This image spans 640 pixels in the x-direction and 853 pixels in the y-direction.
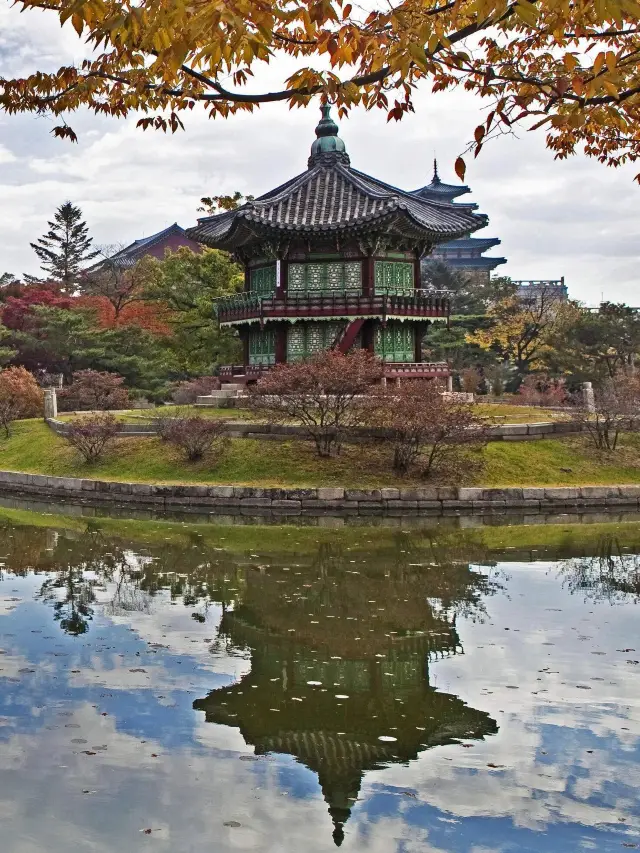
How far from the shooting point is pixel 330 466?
933 inches

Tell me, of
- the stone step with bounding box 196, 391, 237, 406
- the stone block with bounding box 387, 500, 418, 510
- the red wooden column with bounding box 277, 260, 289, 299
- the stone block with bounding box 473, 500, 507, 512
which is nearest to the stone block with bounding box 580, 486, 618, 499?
the stone block with bounding box 473, 500, 507, 512

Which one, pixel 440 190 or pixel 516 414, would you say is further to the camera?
pixel 440 190

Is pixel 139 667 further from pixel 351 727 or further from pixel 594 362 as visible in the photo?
pixel 594 362

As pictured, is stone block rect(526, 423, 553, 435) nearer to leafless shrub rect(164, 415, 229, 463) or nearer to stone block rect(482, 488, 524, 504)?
stone block rect(482, 488, 524, 504)

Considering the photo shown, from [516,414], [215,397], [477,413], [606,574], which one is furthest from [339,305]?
[606,574]

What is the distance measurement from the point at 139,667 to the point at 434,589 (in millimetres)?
5440

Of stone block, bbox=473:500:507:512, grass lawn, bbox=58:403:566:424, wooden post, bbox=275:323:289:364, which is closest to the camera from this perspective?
stone block, bbox=473:500:507:512

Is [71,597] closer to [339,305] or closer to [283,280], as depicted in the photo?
[339,305]

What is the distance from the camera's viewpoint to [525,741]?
7.34m

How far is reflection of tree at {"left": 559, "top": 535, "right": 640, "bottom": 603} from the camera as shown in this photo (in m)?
12.8

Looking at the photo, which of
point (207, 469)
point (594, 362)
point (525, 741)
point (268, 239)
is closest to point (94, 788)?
point (525, 741)

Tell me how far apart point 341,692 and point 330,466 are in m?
15.2

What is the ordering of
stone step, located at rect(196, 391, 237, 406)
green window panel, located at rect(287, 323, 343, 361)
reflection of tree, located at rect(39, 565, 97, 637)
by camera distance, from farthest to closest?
green window panel, located at rect(287, 323, 343, 361), stone step, located at rect(196, 391, 237, 406), reflection of tree, located at rect(39, 565, 97, 637)

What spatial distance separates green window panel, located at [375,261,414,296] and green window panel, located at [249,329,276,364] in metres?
4.59
